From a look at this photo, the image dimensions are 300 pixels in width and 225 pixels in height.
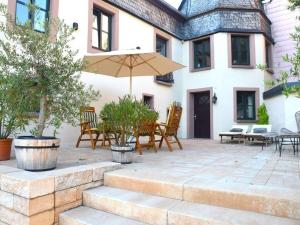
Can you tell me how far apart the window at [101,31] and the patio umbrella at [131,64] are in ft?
6.21

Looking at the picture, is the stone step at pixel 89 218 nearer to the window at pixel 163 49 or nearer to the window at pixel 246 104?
the window at pixel 163 49

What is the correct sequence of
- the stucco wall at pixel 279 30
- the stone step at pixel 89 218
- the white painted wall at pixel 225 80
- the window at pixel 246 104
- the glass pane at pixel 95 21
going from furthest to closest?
1. the stucco wall at pixel 279 30
2. the window at pixel 246 104
3. the white painted wall at pixel 225 80
4. the glass pane at pixel 95 21
5. the stone step at pixel 89 218

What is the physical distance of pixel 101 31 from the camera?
8.35 m

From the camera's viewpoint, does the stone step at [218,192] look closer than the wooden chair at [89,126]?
Yes

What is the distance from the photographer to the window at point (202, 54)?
11844 mm

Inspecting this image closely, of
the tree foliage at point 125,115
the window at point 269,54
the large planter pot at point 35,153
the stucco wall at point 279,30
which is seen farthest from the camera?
the window at point 269,54

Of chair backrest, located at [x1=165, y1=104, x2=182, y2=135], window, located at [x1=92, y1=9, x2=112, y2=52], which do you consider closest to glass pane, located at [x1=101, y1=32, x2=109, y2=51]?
window, located at [x1=92, y1=9, x2=112, y2=52]

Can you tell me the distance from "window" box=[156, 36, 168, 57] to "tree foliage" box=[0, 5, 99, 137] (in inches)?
316

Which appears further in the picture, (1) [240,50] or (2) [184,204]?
(1) [240,50]

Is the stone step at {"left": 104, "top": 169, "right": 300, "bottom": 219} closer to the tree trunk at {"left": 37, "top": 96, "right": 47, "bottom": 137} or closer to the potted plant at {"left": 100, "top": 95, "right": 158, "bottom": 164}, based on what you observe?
the potted plant at {"left": 100, "top": 95, "right": 158, "bottom": 164}

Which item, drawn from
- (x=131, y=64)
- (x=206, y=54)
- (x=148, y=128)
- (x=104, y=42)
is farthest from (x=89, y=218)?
(x=206, y=54)

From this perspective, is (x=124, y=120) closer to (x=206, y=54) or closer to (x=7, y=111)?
(x=7, y=111)

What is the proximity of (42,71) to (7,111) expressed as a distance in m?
0.77

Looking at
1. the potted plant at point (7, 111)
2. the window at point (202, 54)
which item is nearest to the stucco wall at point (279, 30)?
the window at point (202, 54)
